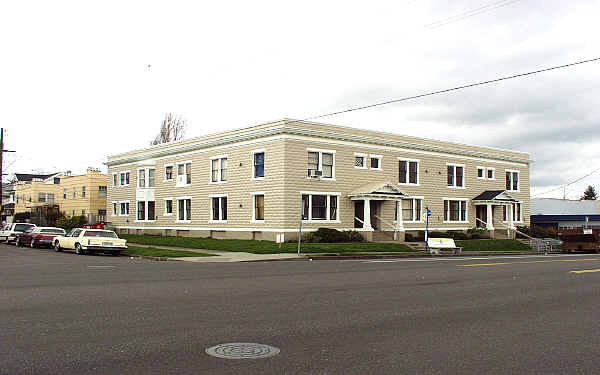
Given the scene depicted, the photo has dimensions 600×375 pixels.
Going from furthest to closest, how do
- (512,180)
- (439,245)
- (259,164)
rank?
1. (512,180)
2. (259,164)
3. (439,245)

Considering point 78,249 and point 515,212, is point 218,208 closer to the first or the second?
point 78,249

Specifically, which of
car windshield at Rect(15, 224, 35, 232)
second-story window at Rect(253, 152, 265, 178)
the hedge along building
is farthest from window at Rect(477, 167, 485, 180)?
car windshield at Rect(15, 224, 35, 232)

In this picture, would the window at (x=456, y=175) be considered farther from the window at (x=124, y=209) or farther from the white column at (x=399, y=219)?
the window at (x=124, y=209)

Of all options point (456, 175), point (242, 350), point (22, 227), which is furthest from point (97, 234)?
point (456, 175)

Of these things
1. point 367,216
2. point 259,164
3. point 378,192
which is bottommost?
point 367,216

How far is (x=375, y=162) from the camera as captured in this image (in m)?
41.2

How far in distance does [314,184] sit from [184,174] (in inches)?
498

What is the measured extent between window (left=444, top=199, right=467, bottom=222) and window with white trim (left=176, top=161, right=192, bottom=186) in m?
20.6

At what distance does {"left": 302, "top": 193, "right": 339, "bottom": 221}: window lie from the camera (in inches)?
1459

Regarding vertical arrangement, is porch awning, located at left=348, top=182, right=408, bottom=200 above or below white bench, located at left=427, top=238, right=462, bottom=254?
above

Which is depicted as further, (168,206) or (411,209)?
(168,206)

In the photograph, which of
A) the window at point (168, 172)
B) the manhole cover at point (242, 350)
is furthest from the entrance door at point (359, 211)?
the manhole cover at point (242, 350)

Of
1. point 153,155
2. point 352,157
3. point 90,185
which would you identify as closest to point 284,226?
point 352,157

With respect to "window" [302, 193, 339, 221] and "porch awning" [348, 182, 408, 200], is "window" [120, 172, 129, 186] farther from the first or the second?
"porch awning" [348, 182, 408, 200]
